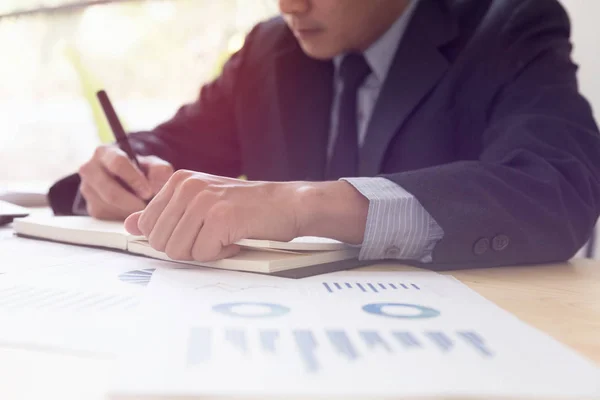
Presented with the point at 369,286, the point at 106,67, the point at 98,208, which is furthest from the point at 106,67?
the point at 369,286

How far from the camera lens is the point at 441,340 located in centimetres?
29

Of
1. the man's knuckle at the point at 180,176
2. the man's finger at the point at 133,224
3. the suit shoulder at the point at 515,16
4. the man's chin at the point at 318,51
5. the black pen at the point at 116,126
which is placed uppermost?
the suit shoulder at the point at 515,16

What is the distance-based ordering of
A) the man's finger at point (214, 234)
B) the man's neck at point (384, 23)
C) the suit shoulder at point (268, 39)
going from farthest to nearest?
the suit shoulder at point (268, 39)
the man's neck at point (384, 23)
the man's finger at point (214, 234)

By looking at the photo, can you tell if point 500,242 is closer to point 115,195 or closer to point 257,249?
point 257,249

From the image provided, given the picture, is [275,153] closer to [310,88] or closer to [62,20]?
[310,88]

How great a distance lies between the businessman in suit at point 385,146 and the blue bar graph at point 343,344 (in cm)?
22

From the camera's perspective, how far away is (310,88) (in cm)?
108

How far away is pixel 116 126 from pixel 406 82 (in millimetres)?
505

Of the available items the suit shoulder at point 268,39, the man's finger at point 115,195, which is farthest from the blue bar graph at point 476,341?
the suit shoulder at point 268,39

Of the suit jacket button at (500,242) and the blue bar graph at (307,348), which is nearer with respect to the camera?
the blue bar graph at (307,348)

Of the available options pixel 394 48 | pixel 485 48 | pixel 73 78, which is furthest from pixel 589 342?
pixel 73 78

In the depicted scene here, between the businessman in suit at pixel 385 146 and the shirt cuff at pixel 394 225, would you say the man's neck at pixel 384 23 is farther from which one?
the shirt cuff at pixel 394 225

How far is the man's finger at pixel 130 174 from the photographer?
79cm

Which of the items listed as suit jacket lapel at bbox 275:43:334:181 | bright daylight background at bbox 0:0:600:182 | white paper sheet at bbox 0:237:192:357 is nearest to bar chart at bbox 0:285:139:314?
white paper sheet at bbox 0:237:192:357
